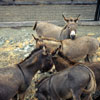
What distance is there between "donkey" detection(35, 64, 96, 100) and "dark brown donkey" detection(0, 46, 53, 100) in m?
0.36

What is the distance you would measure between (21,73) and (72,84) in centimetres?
98

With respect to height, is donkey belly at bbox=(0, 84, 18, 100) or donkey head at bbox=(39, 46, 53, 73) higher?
donkey head at bbox=(39, 46, 53, 73)

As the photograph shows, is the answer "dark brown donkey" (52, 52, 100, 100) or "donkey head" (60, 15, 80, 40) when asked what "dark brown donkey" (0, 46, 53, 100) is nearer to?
"dark brown donkey" (52, 52, 100, 100)

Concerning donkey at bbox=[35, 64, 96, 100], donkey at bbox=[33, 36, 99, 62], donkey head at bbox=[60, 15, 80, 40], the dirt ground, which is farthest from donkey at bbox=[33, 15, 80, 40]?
donkey at bbox=[35, 64, 96, 100]

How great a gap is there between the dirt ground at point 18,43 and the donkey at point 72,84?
0.73 metres

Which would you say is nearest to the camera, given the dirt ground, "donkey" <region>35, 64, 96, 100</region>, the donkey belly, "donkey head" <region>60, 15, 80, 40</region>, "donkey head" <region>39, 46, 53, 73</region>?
"donkey" <region>35, 64, 96, 100</region>

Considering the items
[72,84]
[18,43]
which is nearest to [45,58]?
[72,84]

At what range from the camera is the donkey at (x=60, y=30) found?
4188 mm

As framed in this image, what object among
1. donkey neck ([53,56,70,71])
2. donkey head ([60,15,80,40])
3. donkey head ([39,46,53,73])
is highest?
donkey head ([60,15,80,40])

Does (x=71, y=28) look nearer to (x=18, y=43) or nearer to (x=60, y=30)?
(x=60, y=30)

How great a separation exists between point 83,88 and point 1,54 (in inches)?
115

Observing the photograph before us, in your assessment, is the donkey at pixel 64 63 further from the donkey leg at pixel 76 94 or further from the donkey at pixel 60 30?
the donkey at pixel 60 30

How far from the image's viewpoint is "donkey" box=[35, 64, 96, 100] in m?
2.55

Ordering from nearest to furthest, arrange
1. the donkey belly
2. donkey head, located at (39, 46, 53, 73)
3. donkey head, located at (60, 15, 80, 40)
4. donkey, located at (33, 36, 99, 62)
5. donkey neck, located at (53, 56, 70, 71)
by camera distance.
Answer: the donkey belly
donkey head, located at (39, 46, 53, 73)
donkey neck, located at (53, 56, 70, 71)
donkey, located at (33, 36, 99, 62)
donkey head, located at (60, 15, 80, 40)
